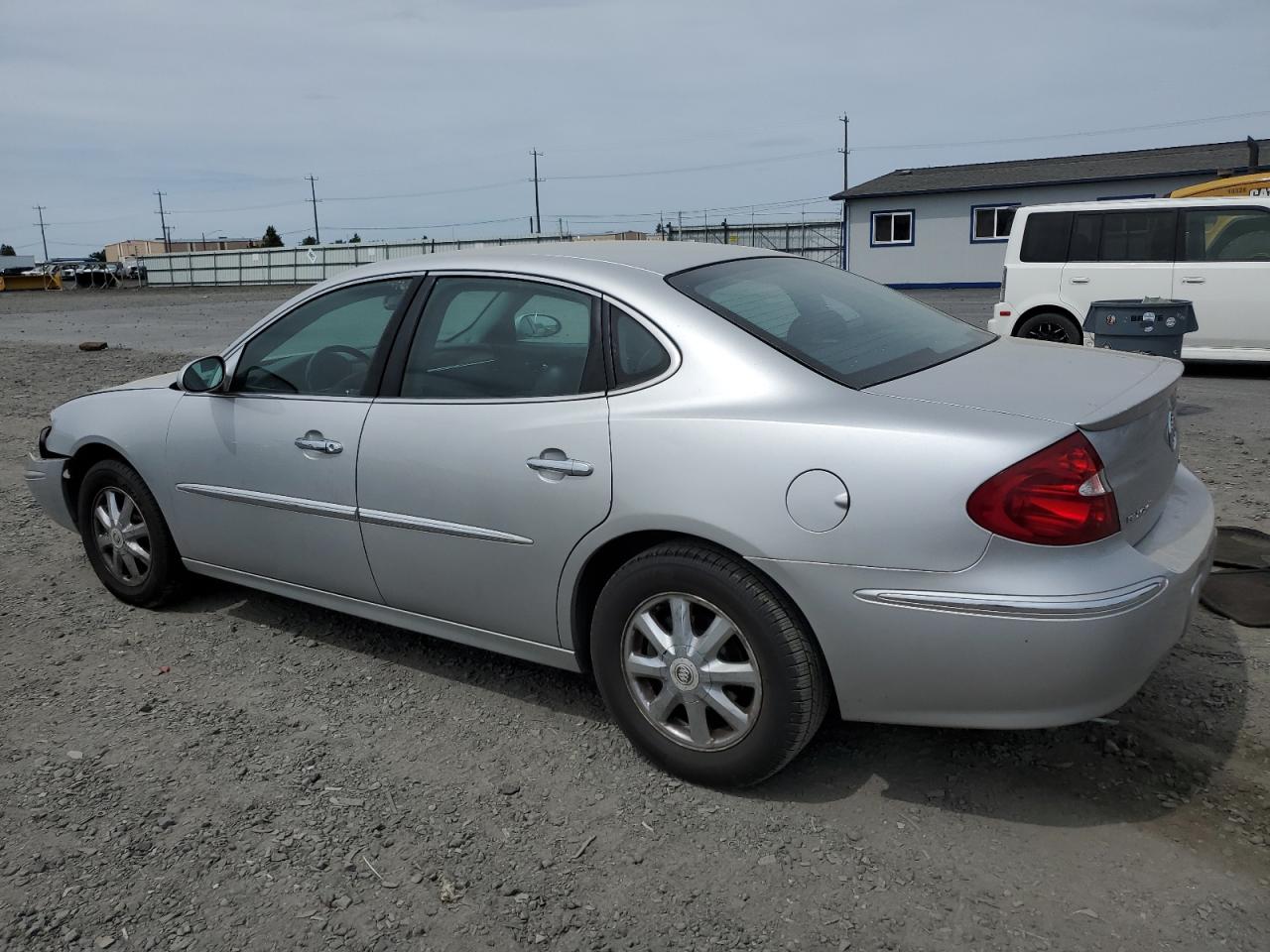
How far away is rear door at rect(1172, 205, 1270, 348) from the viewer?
414 inches

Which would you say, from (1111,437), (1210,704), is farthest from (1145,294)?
(1111,437)

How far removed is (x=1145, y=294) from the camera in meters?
11.0

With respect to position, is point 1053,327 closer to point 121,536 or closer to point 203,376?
point 203,376

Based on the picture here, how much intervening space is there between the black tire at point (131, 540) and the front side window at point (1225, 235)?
1006cm

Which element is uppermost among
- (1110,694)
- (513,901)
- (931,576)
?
(931,576)

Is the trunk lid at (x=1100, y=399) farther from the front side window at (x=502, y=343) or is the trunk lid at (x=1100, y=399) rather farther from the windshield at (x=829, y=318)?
the front side window at (x=502, y=343)

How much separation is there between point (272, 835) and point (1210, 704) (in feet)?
9.61

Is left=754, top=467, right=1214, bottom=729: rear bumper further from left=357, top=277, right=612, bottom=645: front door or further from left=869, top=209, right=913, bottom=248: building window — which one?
left=869, top=209, right=913, bottom=248: building window

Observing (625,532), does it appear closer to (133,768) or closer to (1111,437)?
(1111,437)

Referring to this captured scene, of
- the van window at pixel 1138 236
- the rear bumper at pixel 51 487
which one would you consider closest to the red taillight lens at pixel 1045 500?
the rear bumper at pixel 51 487

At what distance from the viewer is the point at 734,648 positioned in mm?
3055

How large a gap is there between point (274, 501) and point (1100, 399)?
2851mm

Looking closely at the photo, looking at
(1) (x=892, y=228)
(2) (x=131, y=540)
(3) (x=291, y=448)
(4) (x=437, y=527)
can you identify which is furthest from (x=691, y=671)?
(1) (x=892, y=228)

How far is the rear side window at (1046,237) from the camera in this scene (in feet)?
37.5
